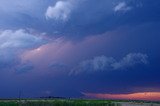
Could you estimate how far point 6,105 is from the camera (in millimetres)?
61781

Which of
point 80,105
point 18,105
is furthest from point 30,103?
point 80,105

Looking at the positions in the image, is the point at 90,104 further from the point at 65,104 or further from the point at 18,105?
the point at 18,105

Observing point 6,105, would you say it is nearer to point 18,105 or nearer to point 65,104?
point 18,105

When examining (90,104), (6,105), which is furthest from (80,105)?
(6,105)

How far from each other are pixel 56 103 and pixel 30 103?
4.75 metres

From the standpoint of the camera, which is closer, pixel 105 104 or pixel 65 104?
pixel 65 104

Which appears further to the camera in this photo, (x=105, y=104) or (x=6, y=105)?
(x=105, y=104)

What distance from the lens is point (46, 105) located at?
65312 mm

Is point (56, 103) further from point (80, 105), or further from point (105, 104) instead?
point (105, 104)

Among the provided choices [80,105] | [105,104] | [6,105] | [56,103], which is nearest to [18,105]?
[6,105]

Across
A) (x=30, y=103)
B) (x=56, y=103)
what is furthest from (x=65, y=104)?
(x=30, y=103)

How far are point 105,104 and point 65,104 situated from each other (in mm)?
8196

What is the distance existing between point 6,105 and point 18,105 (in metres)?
2.39

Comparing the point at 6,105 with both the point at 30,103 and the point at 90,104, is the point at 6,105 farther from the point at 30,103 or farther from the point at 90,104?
the point at 90,104
